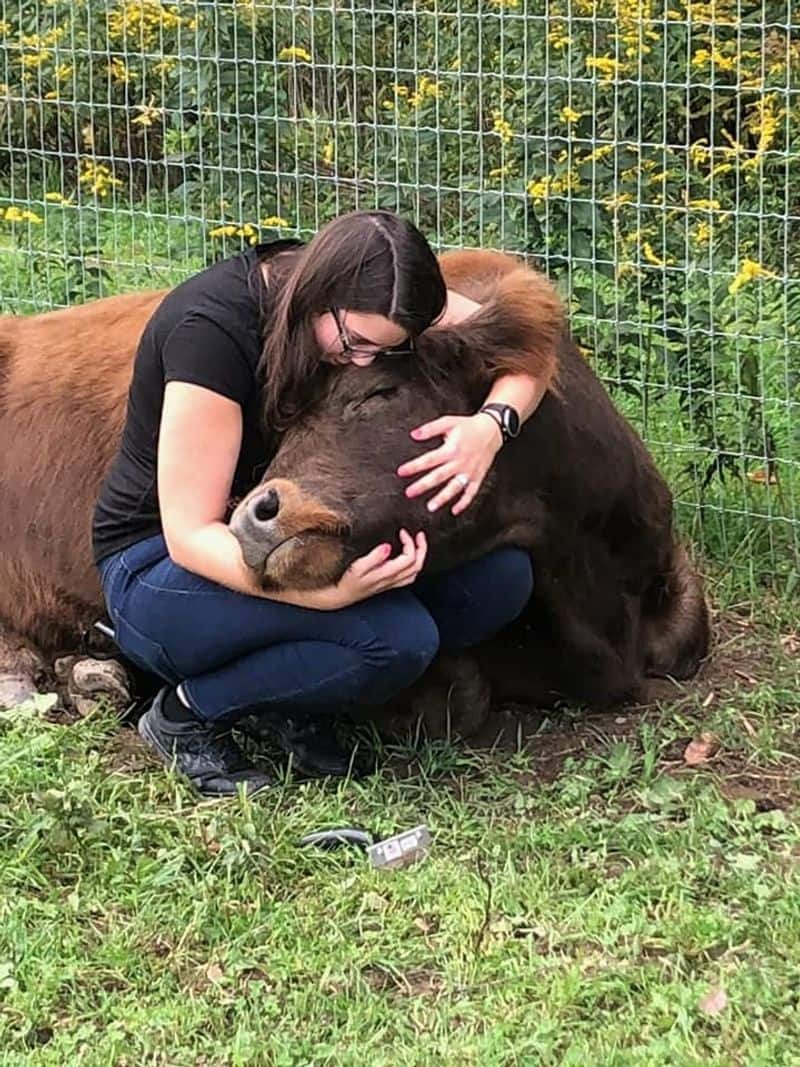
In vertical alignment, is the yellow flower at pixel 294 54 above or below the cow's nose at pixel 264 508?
above

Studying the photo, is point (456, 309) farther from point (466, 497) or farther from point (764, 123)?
point (764, 123)

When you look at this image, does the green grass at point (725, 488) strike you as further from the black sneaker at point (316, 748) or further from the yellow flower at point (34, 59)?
the black sneaker at point (316, 748)

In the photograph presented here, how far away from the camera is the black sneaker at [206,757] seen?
424cm

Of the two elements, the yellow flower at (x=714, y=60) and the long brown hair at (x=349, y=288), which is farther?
the yellow flower at (x=714, y=60)

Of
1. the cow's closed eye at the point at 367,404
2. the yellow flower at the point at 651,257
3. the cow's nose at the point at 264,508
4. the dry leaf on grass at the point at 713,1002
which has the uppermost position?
the yellow flower at the point at 651,257

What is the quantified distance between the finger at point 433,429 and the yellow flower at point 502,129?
7.00 feet

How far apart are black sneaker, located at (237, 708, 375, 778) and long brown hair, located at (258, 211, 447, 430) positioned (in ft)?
2.99

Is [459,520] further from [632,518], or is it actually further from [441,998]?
[441,998]

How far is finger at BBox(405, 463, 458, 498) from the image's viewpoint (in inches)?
154

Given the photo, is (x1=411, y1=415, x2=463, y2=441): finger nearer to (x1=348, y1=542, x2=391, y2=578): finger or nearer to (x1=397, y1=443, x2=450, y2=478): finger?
(x1=397, y1=443, x2=450, y2=478): finger

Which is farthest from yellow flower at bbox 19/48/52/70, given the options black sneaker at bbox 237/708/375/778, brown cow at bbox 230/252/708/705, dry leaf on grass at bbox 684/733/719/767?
dry leaf on grass at bbox 684/733/719/767

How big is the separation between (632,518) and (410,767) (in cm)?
90

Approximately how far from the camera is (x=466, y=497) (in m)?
3.98

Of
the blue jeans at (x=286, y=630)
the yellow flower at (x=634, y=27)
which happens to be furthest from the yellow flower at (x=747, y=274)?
the blue jeans at (x=286, y=630)
